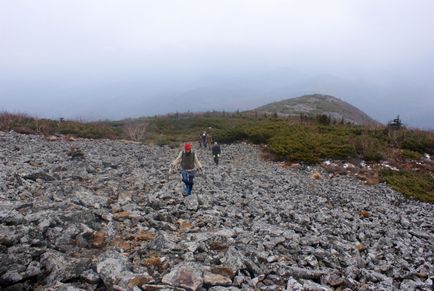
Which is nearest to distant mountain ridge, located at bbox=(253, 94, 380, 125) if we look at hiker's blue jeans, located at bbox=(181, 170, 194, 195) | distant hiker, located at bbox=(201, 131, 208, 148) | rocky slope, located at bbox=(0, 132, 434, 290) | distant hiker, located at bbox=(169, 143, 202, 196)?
distant hiker, located at bbox=(201, 131, 208, 148)

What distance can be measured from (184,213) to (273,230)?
8.89 feet

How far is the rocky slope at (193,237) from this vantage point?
21.6 ft

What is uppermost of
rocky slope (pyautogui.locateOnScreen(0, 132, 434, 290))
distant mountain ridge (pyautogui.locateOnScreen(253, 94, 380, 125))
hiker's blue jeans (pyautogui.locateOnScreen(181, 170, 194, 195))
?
distant mountain ridge (pyautogui.locateOnScreen(253, 94, 380, 125))

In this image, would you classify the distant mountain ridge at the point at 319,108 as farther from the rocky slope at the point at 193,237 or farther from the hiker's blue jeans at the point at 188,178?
the hiker's blue jeans at the point at 188,178

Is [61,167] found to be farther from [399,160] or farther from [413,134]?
[413,134]

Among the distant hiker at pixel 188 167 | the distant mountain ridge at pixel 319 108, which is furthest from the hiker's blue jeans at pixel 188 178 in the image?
the distant mountain ridge at pixel 319 108

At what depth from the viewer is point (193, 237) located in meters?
8.61

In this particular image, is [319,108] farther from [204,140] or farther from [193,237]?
[193,237]

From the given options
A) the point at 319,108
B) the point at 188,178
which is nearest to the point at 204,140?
the point at 188,178

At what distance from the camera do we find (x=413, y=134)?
3656 centimetres

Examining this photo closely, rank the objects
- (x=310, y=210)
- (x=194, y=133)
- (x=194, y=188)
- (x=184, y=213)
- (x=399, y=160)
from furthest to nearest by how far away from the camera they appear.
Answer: (x=194, y=133) < (x=399, y=160) < (x=194, y=188) < (x=310, y=210) < (x=184, y=213)

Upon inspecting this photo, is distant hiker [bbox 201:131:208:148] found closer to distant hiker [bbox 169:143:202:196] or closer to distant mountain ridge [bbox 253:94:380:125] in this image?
distant hiker [bbox 169:143:202:196]

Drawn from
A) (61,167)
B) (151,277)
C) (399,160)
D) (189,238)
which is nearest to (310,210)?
(189,238)

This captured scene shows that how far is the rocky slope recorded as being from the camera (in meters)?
6.57
